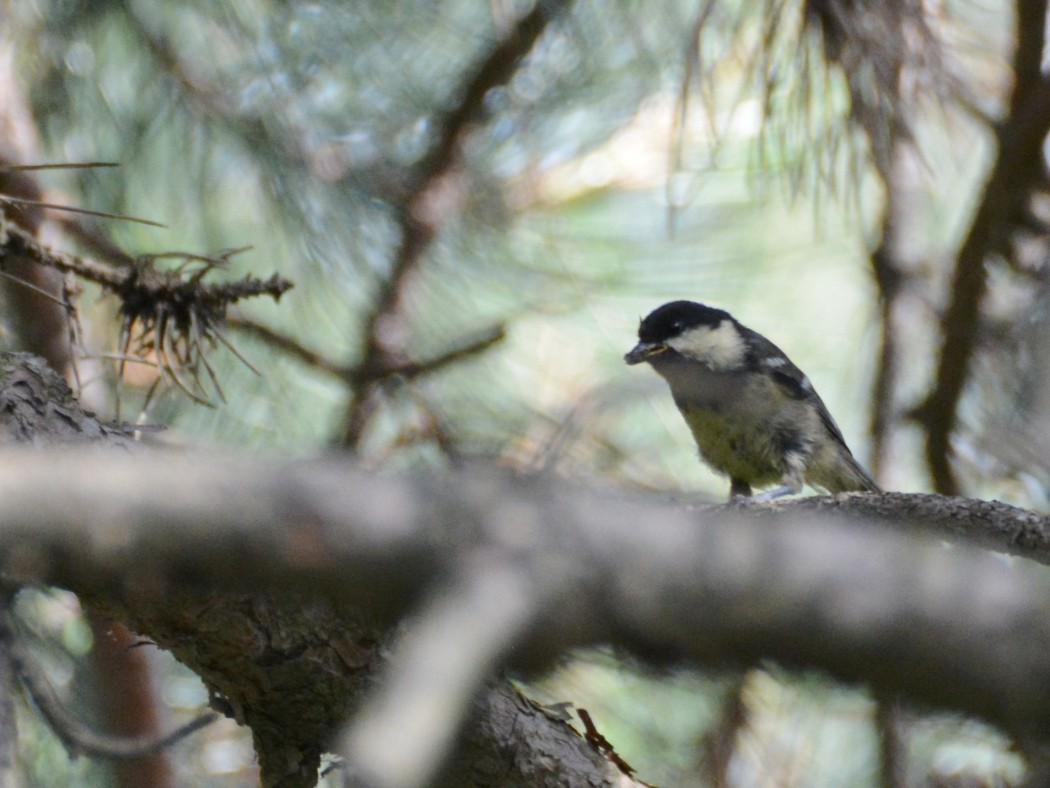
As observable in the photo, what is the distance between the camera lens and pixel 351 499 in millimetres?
757

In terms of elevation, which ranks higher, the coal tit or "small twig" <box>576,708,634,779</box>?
"small twig" <box>576,708,634,779</box>

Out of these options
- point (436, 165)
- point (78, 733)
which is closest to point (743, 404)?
point (436, 165)

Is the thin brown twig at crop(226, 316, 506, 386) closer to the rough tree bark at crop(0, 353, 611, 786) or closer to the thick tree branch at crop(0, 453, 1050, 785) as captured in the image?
the rough tree bark at crop(0, 353, 611, 786)

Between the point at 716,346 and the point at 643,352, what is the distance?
1.31 ft

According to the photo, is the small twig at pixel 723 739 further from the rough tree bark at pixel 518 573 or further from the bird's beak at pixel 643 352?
the rough tree bark at pixel 518 573

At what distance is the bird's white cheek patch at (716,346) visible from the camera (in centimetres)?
307

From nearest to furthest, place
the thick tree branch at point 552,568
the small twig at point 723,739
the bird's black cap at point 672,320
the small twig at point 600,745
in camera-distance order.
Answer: the thick tree branch at point 552,568, the small twig at point 600,745, the small twig at point 723,739, the bird's black cap at point 672,320

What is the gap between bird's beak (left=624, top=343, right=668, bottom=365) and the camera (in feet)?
9.34

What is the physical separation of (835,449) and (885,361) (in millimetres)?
333

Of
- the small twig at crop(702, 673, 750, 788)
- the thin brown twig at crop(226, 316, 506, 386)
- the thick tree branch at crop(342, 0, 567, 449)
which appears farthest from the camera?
the small twig at crop(702, 673, 750, 788)

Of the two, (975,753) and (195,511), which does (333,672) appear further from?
(975,753)

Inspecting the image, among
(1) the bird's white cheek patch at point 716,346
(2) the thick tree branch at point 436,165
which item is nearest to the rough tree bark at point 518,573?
(2) the thick tree branch at point 436,165

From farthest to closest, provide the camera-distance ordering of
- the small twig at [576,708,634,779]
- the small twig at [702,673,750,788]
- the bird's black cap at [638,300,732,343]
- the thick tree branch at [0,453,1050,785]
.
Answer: the bird's black cap at [638,300,732,343], the small twig at [702,673,750,788], the small twig at [576,708,634,779], the thick tree branch at [0,453,1050,785]

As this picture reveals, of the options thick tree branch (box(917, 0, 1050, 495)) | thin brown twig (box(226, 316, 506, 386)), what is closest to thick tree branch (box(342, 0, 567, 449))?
thin brown twig (box(226, 316, 506, 386))
